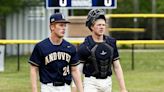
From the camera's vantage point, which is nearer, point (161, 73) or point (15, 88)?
point (15, 88)

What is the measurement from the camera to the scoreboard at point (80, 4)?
1213cm

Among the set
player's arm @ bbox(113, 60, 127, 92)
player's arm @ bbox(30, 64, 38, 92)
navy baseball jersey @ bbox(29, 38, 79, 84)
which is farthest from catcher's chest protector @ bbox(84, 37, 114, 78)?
player's arm @ bbox(30, 64, 38, 92)

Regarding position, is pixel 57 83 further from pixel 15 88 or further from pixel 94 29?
pixel 15 88

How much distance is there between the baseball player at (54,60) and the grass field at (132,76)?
6.69 m

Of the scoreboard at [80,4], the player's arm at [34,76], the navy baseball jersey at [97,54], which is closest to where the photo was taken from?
the player's arm at [34,76]

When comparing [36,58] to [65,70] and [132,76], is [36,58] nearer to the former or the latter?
[65,70]

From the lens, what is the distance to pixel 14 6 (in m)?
23.2

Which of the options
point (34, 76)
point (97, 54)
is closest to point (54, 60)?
point (34, 76)

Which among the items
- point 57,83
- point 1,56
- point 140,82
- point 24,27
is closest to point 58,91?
point 57,83

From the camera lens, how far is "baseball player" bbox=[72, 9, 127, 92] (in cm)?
768

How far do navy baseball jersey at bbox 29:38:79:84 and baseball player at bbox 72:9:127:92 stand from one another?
0.68 m

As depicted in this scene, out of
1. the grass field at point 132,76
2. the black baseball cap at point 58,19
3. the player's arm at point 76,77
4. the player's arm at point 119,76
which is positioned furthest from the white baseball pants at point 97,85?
the grass field at point 132,76

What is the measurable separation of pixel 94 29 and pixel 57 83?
101 cm

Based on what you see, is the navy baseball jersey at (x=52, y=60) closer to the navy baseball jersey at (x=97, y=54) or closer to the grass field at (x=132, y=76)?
the navy baseball jersey at (x=97, y=54)
